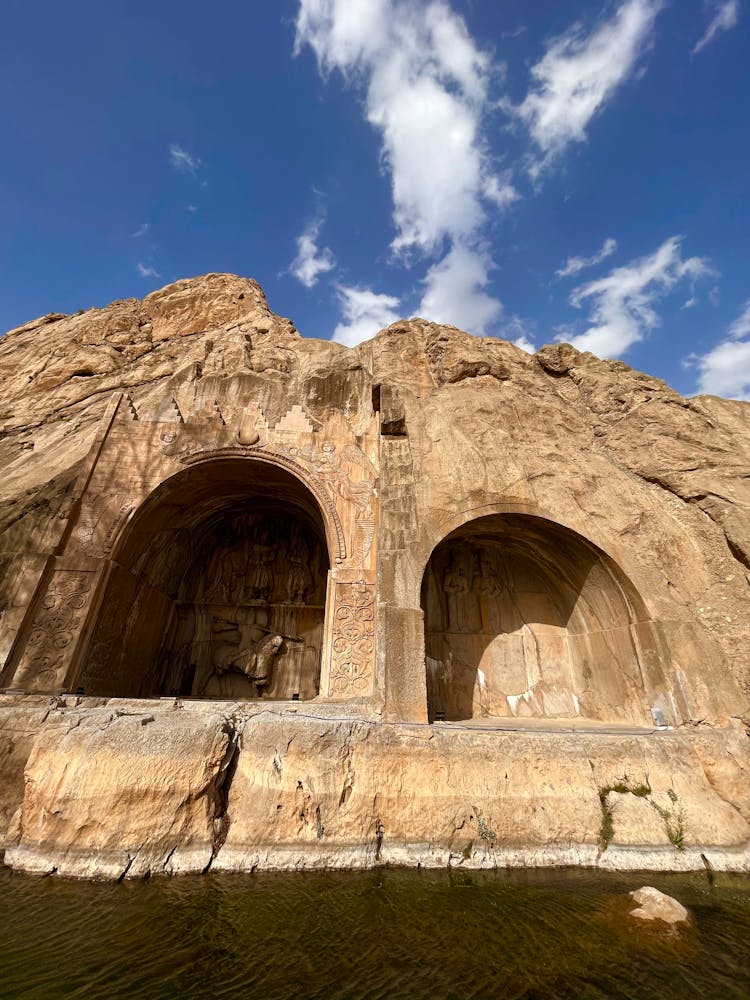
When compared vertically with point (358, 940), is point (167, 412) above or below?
above

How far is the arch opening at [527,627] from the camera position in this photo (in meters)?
7.62

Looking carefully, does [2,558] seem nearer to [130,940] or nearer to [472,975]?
[130,940]

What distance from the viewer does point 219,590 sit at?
442 inches

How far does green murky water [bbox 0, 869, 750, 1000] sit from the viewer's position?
2531mm

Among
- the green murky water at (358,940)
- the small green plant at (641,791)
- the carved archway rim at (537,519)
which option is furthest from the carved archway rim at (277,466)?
the small green plant at (641,791)

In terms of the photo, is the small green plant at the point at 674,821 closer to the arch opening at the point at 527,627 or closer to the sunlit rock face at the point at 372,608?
the sunlit rock face at the point at 372,608

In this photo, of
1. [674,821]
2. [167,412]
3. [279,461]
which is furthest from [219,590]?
[674,821]

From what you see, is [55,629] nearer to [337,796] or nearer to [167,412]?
[167,412]

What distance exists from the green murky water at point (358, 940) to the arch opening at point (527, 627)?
390cm

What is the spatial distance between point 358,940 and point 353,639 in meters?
4.43

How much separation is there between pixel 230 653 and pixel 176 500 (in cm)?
416

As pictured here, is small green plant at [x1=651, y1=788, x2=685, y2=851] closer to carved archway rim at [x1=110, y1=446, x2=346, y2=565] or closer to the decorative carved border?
carved archway rim at [x1=110, y1=446, x2=346, y2=565]

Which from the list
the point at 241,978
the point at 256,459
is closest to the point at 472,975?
the point at 241,978

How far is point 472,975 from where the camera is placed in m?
2.66
